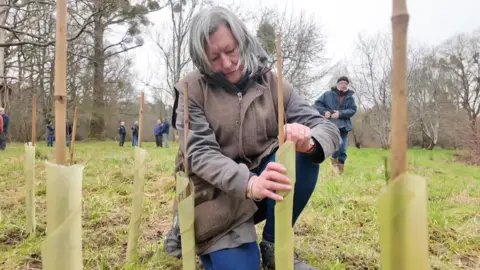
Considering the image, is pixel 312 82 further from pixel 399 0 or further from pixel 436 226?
pixel 399 0

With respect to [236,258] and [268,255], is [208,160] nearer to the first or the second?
[236,258]

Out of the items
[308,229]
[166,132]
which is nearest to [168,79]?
[166,132]

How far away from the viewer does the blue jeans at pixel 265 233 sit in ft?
4.10

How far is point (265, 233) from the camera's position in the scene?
154cm

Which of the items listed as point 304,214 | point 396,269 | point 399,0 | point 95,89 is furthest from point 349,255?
point 95,89

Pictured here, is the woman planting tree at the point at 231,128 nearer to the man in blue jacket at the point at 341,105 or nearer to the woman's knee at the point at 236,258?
the woman's knee at the point at 236,258

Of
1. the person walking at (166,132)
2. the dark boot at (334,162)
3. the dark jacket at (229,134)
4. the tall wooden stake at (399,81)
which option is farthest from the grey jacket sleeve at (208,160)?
the person walking at (166,132)

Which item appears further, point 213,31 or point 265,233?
point 265,233

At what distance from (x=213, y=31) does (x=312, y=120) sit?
1.56 ft

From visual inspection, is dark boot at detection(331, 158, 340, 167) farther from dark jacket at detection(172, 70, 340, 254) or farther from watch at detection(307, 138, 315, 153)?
watch at detection(307, 138, 315, 153)

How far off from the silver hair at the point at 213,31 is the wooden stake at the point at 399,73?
0.83 metres

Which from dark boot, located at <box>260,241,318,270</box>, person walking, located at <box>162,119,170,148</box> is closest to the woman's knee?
dark boot, located at <box>260,241,318,270</box>

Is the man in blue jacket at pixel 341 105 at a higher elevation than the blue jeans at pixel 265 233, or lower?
higher

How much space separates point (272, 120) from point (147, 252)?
0.84 m
